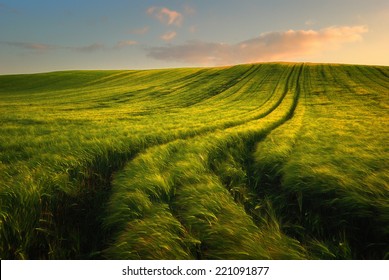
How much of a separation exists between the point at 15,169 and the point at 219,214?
4.00 m

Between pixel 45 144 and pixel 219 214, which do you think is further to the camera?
pixel 45 144

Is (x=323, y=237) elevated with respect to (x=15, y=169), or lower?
lower

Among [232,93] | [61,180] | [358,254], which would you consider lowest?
[358,254]

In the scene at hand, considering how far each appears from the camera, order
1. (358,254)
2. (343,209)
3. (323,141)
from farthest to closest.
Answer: (323,141) < (343,209) < (358,254)

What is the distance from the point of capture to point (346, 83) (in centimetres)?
3522

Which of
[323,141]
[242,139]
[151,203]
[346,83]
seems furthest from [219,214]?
[346,83]

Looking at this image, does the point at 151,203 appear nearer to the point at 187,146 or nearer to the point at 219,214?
the point at 219,214

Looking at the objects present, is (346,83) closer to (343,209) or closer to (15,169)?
(343,209)

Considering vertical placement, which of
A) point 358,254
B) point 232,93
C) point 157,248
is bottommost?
point 358,254

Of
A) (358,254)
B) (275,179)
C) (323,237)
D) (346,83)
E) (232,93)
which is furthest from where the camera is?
(346,83)

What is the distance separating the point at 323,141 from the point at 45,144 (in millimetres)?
8433

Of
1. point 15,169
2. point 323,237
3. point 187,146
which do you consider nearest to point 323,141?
point 187,146

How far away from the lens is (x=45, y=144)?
6883 mm

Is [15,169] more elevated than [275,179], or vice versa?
[15,169]
